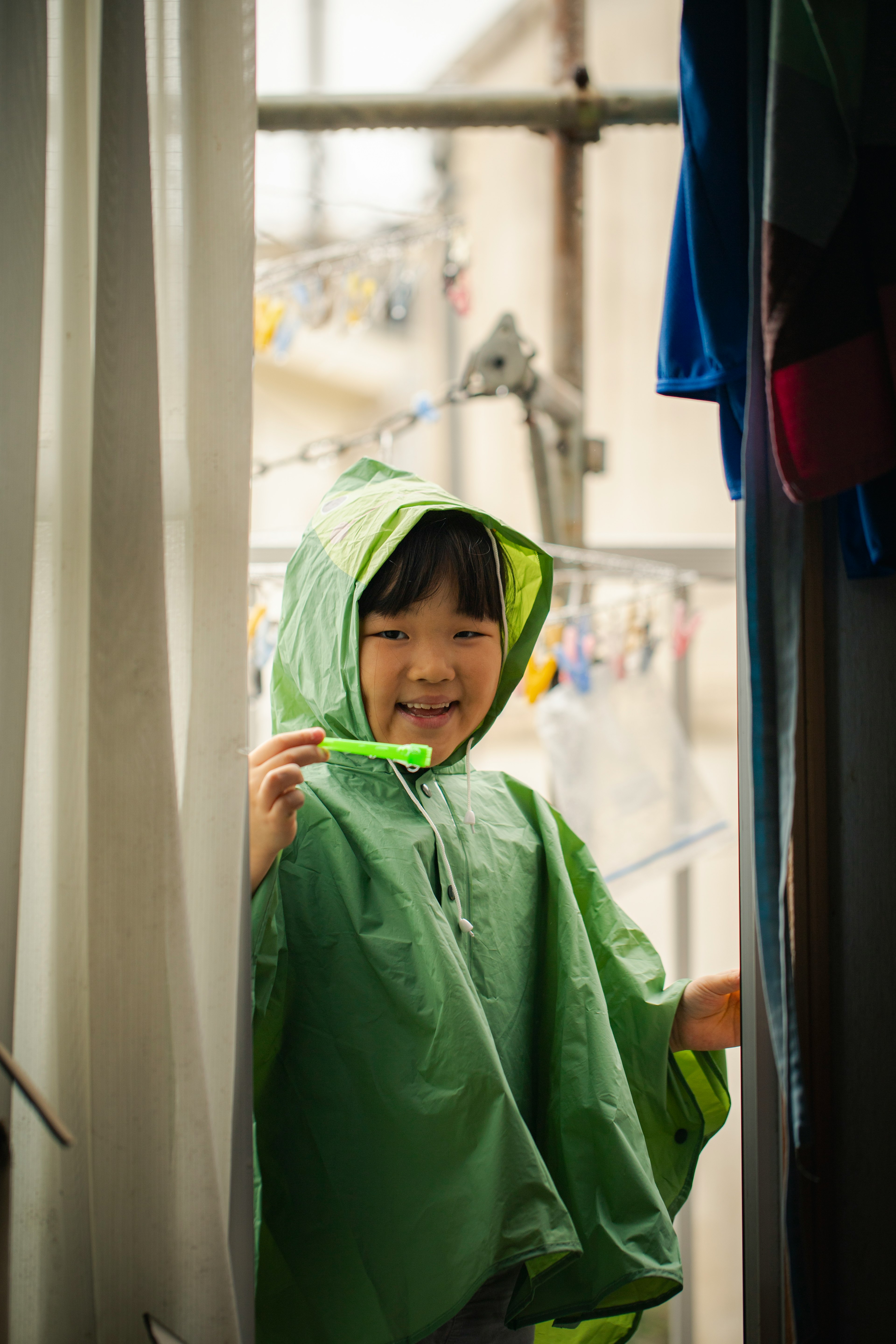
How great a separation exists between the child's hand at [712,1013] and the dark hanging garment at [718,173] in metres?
0.65

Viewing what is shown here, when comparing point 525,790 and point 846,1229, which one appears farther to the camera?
point 525,790

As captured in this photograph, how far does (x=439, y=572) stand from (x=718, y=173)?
0.43 meters

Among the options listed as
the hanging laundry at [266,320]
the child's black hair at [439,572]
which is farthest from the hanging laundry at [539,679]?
the hanging laundry at [266,320]

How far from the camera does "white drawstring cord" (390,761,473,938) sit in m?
0.87

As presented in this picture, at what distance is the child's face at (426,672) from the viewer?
0.88 m

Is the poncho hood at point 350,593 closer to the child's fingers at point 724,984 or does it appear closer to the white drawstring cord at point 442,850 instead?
the white drawstring cord at point 442,850

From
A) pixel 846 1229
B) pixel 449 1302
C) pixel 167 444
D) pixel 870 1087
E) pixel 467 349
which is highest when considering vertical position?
pixel 467 349

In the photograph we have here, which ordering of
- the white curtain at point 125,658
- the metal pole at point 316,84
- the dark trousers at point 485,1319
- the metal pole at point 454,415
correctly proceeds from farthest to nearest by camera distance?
the metal pole at point 454,415, the metal pole at point 316,84, the dark trousers at point 485,1319, the white curtain at point 125,658

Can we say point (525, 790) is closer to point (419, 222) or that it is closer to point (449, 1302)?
point (449, 1302)

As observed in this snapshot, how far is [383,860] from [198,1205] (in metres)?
0.34

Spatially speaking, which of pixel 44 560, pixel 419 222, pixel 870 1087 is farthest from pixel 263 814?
pixel 419 222

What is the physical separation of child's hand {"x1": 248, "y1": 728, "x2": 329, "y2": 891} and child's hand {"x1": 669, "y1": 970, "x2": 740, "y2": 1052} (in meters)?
0.52

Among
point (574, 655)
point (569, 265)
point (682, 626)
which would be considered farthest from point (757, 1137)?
point (569, 265)

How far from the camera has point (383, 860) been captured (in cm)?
85
